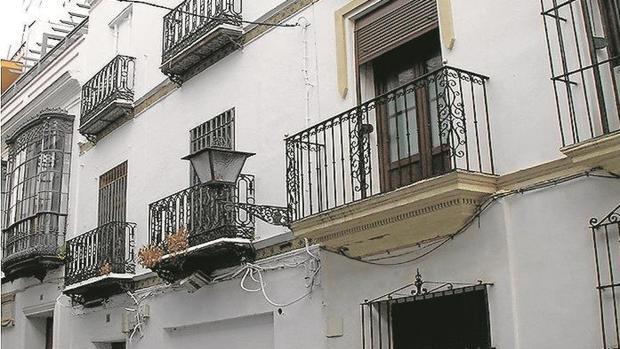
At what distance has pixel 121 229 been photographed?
41.4 feet

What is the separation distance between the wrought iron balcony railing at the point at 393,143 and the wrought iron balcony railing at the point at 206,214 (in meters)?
1.02

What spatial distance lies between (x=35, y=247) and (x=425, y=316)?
9.09 m

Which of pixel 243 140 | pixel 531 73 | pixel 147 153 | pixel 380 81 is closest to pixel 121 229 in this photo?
pixel 147 153

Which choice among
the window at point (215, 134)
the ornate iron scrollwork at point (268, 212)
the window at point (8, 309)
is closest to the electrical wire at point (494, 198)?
the ornate iron scrollwork at point (268, 212)

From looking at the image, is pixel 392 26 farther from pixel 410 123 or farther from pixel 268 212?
pixel 268 212

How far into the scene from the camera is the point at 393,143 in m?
8.31

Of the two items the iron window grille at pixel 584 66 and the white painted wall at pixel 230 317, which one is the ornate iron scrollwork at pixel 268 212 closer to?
the white painted wall at pixel 230 317

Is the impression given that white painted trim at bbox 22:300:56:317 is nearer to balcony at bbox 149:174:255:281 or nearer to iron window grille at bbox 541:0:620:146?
balcony at bbox 149:174:255:281

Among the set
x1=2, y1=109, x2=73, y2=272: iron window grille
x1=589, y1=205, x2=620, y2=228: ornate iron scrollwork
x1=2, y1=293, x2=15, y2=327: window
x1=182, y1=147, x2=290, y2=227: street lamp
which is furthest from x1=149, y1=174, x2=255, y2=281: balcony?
x1=2, y1=293, x2=15, y2=327: window

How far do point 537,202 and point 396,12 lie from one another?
2.69m

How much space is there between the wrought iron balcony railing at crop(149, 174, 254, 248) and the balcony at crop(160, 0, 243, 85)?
1908mm

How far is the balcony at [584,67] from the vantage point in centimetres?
618

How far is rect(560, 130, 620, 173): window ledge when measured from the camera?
5652 millimetres

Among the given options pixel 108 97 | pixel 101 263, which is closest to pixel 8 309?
pixel 101 263
